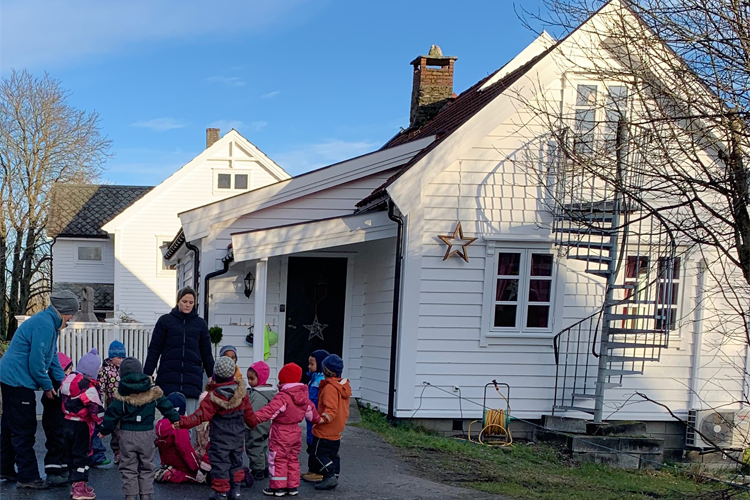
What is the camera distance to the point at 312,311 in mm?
12289

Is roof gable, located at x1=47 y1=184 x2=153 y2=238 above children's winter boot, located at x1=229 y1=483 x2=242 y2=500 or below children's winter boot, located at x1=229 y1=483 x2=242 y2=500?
above

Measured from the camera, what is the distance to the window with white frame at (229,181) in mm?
26562

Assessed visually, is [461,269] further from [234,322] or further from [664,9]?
[664,9]

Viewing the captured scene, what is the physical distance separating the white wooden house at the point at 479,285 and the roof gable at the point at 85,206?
77.3ft

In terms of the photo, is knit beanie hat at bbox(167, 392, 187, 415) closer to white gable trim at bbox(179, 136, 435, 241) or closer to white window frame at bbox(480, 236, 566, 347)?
white gable trim at bbox(179, 136, 435, 241)

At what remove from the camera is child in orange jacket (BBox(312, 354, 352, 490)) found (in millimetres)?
6730

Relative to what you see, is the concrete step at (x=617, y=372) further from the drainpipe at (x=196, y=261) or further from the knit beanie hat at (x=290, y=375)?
the drainpipe at (x=196, y=261)

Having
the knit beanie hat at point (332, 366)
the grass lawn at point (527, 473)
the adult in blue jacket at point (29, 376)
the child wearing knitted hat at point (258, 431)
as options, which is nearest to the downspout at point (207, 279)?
the grass lawn at point (527, 473)

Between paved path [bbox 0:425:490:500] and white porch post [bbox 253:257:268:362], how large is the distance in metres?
2.60

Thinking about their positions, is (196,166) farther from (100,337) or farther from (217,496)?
(217,496)

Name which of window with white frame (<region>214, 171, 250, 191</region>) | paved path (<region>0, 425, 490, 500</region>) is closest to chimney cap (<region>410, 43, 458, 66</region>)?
paved path (<region>0, 425, 490, 500</region>)

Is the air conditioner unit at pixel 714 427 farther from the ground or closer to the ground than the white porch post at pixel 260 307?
closer to the ground

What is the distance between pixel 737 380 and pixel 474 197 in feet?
16.6

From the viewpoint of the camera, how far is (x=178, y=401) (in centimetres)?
692
